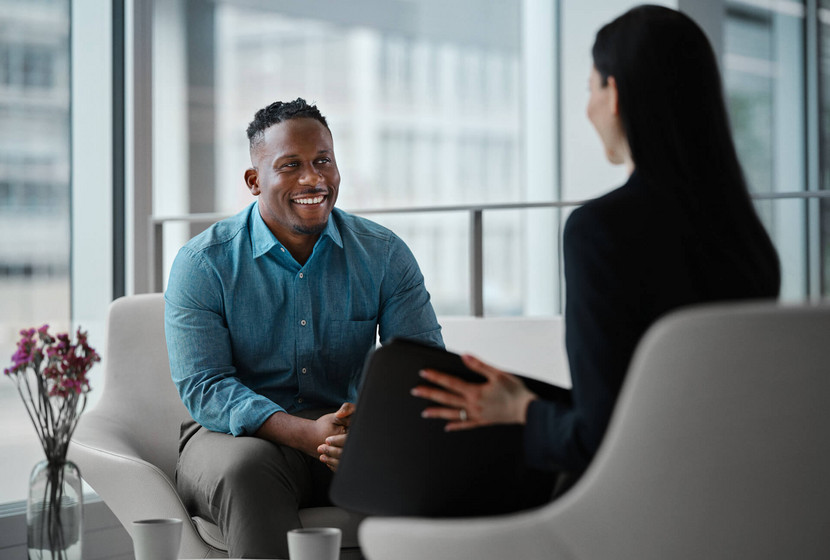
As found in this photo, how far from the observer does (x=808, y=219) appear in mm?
5668

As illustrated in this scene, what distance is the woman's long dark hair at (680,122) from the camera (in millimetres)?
1112

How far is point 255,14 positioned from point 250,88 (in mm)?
369

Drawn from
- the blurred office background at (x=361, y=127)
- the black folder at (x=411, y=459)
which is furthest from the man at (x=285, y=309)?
the blurred office background at (x=361, y=127)

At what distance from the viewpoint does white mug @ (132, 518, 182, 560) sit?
1.29m

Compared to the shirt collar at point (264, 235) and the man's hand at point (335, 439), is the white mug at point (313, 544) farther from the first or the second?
the shirt collar at point (264, 235)

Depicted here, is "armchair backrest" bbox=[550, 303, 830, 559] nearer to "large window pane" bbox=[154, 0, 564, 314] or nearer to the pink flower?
the pink flower

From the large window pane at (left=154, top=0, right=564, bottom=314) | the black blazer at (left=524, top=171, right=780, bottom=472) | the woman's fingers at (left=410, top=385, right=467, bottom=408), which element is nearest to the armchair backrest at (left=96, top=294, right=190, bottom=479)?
the woman's fingers at (left=410, top=385, right=467, bottom=408)

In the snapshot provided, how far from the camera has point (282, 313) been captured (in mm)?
1990

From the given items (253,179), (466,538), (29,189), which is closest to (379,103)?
(29,189)

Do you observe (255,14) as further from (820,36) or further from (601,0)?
(820,36)

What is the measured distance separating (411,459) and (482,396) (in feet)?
0.46

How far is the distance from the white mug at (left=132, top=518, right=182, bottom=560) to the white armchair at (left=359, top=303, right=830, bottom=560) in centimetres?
55

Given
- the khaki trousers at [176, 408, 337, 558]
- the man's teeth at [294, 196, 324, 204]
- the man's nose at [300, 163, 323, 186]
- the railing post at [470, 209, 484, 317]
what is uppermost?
the man's nose at [300, 163, 323, 186]

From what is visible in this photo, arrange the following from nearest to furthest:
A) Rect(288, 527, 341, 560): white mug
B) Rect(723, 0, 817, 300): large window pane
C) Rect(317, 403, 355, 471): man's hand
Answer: Rect(288, 527, 341, 560): white mug
Rect(317, 403, 355, 471): man's hand
Rect(723, 0, 817, 300): large window pane
